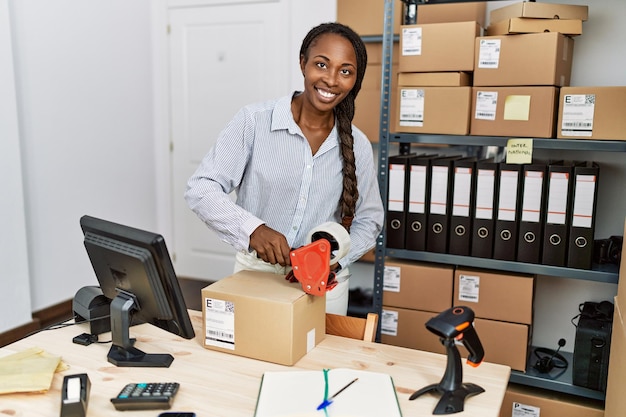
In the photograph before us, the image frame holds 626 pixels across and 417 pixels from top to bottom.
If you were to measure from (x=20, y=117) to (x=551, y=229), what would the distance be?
2.76m

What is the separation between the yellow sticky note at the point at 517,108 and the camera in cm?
209

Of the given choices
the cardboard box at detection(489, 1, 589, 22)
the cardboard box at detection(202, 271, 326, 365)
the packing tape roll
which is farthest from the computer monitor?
the cardboard box at detection(489, 1, 589, 22)

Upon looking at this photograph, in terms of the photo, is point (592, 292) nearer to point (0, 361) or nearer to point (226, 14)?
point (0, 361)

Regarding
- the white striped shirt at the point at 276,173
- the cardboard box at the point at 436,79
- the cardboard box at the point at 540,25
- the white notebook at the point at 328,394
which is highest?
the cardboard box at the point at 540,25

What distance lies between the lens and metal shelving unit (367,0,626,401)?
6.77ft

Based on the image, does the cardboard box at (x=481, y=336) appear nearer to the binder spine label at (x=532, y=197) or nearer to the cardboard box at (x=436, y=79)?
the binder spine label at (x=532, y=197)

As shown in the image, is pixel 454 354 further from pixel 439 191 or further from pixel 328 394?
pixel 439 191

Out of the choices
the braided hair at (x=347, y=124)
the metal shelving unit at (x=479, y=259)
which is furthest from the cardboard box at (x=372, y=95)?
the braided hair at (x=347, y=124)

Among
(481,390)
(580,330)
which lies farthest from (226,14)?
(481,390)

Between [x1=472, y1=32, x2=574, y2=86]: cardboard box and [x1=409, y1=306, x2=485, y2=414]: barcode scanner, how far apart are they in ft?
4.00

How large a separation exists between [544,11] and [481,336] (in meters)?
1.25

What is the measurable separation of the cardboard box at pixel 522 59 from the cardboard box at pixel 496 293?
2.42 feet

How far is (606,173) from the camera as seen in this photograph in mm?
2365

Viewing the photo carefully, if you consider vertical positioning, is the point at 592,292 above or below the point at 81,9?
below
